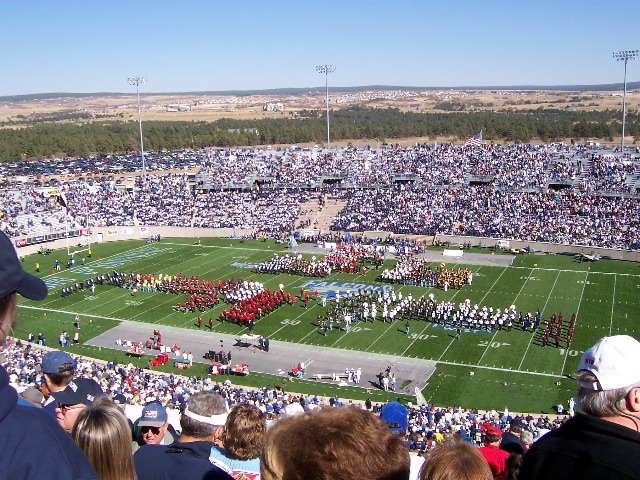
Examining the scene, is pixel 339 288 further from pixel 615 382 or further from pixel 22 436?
pixel 22 436

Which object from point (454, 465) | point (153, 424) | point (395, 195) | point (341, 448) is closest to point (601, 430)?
point (454, 465)

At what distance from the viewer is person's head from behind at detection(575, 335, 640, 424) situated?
2414mm

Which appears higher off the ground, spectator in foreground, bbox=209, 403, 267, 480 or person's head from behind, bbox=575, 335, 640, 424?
person's head from behind, bbox=575, 335, 640, 424

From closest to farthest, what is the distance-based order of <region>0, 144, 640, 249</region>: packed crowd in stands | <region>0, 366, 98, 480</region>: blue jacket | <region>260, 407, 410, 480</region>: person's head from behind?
<region>0, 366, 98, 480</region>: blue jacket
<region>260, 407, 410, 480</region>: person's head from behind
<region>0, 144, 640, 249</region>: packed crowd in stands

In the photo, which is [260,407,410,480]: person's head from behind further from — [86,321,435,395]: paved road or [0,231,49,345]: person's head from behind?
[86,321,435,395]: paved road

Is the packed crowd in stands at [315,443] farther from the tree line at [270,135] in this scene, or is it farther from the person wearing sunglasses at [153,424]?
the tree line at [270,135]

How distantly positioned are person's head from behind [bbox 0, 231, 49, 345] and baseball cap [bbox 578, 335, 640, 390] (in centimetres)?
202

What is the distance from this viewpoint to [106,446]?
286cm

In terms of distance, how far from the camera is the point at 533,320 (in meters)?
26.9

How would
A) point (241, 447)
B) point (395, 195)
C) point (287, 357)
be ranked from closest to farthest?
point (241, 447), point (287, 357), point (395, 195)

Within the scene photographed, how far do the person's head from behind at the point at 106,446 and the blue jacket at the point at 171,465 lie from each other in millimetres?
567

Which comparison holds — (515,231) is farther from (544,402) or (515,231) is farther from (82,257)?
(82,257)

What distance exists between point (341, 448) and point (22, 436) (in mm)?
902

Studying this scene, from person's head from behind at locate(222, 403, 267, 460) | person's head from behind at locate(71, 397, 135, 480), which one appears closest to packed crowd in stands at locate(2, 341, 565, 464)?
person's head from behind at locate(222, 403, 267, 460)
